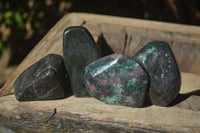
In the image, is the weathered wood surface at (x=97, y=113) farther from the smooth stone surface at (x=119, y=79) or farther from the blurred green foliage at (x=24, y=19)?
the blurred green foliage at (x=24, y=19)

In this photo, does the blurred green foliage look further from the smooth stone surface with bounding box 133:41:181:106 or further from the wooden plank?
the smooth stone surface with bounding box 133:41:181:106

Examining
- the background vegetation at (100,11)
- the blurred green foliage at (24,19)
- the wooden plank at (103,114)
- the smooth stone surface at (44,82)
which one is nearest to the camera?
the wooden plank at (103,114)

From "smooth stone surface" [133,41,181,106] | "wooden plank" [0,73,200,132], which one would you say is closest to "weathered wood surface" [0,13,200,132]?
"wooden plank" [0,73,200,132]

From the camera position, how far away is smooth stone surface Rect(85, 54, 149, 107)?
3.87 feet

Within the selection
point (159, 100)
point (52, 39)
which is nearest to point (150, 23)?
point (52, 39)

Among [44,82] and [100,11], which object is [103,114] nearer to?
[44,82]

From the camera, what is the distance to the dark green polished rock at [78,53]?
1216 millimetres

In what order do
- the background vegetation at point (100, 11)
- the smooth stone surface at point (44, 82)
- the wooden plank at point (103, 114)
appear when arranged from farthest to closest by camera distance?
the background vegetation at point (100, 11) < the smooth stone surface at point (44, 82) < the wooden plank at point (103, 114)

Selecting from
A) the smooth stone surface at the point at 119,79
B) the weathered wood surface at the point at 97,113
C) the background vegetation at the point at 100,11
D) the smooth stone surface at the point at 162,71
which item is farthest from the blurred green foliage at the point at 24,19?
the smooth stone surface at the point at 162,71

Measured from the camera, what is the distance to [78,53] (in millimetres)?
1255

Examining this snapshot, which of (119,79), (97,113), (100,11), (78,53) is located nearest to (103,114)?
(97,113)

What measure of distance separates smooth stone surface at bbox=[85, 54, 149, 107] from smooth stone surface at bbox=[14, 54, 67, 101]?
0.53ft

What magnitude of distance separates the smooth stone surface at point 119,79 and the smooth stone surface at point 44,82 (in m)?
0.16

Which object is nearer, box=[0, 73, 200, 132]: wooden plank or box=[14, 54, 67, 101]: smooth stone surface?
box=[0, 73, 200, 132]: wooden plank
